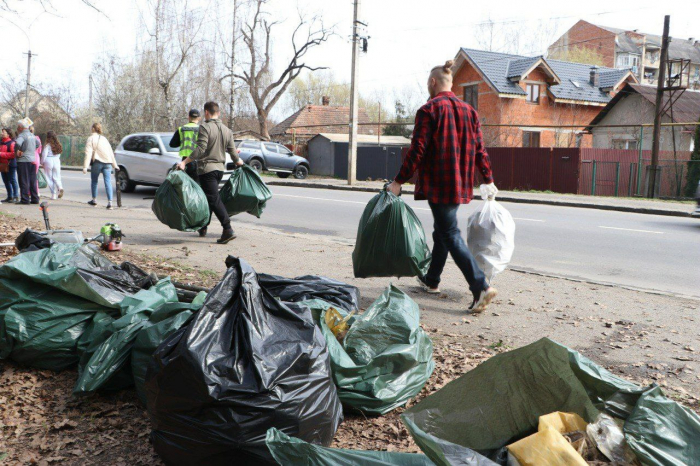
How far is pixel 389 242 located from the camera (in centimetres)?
489

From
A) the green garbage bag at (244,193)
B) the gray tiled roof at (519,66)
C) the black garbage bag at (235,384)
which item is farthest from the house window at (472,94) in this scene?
the black garbage bag at (235,384)

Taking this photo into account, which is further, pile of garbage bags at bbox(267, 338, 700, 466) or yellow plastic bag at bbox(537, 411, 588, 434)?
yellow plastic bag at bbox(537, 411, 588, 434)

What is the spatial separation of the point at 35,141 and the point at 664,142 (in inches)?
1076

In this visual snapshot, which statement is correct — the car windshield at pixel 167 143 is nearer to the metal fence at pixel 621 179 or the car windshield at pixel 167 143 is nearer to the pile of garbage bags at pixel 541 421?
the metal fence at pixel 621 179

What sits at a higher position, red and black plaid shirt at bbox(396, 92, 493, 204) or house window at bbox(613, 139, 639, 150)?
house window at bbox(613, 139, 639, 150)

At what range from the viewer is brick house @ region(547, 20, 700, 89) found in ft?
235

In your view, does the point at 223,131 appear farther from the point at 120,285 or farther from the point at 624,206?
the point at 624,206

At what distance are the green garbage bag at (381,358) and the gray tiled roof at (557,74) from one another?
32.6 meters

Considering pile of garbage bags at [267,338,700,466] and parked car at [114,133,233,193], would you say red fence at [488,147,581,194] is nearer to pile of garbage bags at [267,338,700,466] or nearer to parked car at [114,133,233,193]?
parked car at [114,133,233,193]

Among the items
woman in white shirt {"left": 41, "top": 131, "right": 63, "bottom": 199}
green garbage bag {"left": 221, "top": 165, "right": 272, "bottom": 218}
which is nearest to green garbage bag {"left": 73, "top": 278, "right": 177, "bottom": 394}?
green garbage bag {"left": 221, "top": 165, "right": 272, "bottom": 218}

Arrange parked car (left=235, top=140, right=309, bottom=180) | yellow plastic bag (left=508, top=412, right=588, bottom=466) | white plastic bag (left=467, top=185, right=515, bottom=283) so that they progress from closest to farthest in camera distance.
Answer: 1. yellow plastic bag (left=508, top=412, right=588, bottom=466)
2. white plastic bag (left=467, top=185, right=515, bottom=283)
3. parked car (left=235, top=140, right=309, bottom=180)

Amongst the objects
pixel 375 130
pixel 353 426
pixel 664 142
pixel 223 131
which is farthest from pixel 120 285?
pixel 375 130

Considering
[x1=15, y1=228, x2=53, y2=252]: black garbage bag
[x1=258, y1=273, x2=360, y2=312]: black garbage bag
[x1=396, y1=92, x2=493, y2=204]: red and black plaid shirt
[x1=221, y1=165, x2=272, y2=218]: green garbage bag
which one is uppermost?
[x1=396, y1=92, x2=493, y2=204]: red and black plaid shirt

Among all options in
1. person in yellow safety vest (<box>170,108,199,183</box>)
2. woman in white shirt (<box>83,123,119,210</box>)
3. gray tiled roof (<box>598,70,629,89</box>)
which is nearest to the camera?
person in yellow safety vest (<box>170,108,199,183</box>)
